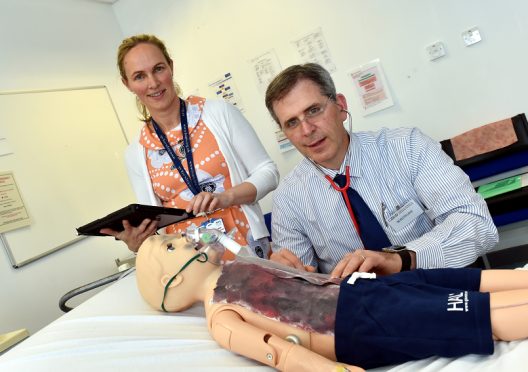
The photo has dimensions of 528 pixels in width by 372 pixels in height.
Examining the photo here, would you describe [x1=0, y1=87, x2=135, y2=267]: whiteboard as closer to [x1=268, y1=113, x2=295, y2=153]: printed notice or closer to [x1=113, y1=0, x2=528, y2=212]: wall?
[x1=113, y1=0, x2=528, y2=212]: wall

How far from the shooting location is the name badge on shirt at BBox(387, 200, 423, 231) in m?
1.54

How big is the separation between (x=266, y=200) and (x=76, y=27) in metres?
2.69

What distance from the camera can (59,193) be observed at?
334cm

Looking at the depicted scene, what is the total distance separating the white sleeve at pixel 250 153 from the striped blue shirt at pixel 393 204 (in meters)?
0.16

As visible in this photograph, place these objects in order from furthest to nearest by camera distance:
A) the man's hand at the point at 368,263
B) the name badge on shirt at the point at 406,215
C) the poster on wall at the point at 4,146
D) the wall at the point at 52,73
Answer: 1. the poster on wall at the point at 4,146
2. the wall at the point at 52,73
3. the name badge on shirt at the point at 406,215
4. the man's hand at the point at 368,263

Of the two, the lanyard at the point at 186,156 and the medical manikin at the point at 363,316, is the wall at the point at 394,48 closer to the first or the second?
the lanyard at the point at 186,156

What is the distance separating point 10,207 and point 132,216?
1965 mm

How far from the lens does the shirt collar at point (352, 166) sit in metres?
1.63

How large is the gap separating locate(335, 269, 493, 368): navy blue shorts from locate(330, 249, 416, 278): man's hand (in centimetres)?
10

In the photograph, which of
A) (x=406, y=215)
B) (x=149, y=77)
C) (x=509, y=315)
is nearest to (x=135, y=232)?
(x=149, y=77)

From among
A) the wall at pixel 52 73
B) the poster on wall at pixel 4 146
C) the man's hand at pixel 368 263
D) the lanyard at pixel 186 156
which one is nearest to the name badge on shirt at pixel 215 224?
the lanyard at pixel 186 156

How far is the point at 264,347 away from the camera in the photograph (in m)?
0.98

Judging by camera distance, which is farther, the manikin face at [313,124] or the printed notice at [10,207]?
the printed notice at [10,207]

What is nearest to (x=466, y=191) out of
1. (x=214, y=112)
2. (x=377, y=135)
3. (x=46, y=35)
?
(x=377, y=135)
